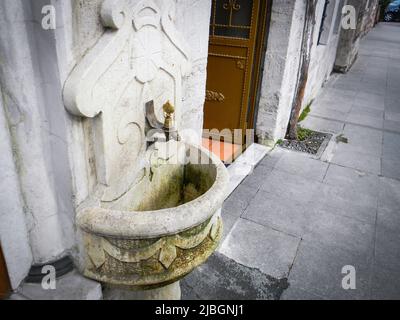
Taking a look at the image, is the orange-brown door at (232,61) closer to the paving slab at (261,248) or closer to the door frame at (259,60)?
the door frame at (259,60)

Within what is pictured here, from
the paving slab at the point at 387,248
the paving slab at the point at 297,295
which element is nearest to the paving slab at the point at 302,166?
the paving slab at the point at 387,248

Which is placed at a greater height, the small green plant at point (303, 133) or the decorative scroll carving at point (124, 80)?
the decorative scroll carving at point (124, 80)

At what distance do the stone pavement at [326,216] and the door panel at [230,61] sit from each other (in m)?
0.85

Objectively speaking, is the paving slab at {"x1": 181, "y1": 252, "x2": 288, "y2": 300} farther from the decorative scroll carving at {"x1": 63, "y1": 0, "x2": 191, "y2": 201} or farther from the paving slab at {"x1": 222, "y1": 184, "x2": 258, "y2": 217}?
the decorative scroll carving at {"x1": 63, "y1": 0, "x2": 191, "y2": 201}

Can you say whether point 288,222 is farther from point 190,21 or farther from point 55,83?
point 55,83

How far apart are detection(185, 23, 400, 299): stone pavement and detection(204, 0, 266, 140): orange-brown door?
0.84 m

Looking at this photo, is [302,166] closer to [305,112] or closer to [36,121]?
[305,112]

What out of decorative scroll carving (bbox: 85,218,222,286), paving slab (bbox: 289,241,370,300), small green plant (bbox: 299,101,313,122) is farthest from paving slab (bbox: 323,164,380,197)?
decorative scroll carving (bbox: 85,218,222,286)

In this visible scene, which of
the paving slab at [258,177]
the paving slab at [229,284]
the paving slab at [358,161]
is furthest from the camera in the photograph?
the paving slab at [358,161]

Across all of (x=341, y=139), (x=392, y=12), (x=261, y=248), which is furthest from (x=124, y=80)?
(x=392, y=12)

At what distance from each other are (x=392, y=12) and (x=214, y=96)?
2357 cm

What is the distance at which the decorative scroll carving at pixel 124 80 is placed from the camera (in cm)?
139

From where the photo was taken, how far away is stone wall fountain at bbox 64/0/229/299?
1428 millimetres

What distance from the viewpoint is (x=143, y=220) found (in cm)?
143
